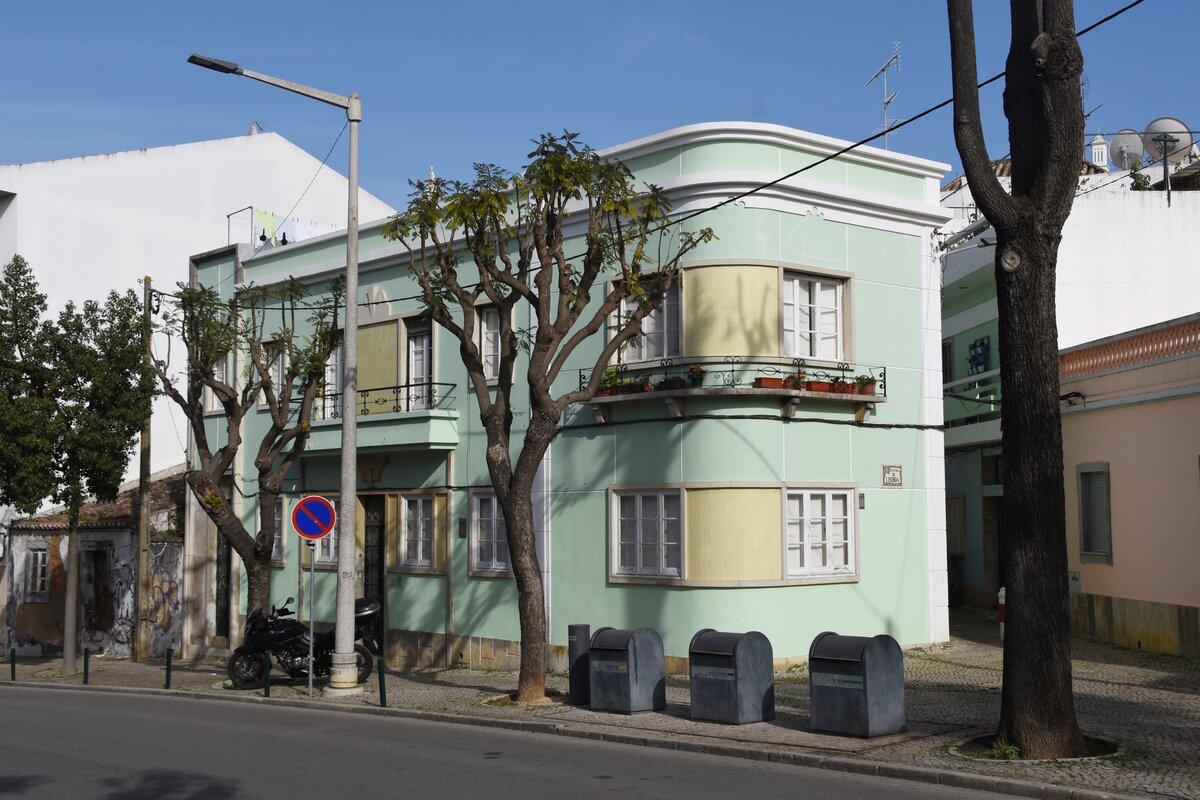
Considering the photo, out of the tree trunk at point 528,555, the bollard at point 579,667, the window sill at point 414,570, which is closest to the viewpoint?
the bollard at point 579,667

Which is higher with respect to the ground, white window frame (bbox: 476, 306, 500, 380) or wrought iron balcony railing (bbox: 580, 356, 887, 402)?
white window frame (bbox: 476, 306, 500, 380)

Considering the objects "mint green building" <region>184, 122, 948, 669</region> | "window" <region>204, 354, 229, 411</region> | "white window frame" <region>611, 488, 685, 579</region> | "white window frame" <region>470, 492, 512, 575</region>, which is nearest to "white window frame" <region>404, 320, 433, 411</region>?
"mint green building" <region>184, 122, 948, 669</region>

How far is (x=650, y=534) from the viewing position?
58.5 ft

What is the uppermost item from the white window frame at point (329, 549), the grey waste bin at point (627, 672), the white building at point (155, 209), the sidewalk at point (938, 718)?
the white building at point (155, 209)

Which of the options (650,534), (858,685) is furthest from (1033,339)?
(650,534)

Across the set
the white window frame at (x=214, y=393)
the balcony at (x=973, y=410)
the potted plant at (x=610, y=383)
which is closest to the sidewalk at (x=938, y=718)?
the potted plant at (x=610, y=383)

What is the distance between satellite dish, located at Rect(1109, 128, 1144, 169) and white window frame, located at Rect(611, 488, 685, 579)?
17.7 m

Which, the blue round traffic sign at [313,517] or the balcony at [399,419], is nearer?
the blue round traffic sign at [313,517]

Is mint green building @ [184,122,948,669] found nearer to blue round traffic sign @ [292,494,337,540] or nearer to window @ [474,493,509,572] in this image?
window @ [474,493,509,572]

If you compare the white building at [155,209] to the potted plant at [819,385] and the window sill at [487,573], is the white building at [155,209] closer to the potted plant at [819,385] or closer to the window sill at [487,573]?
the window sill at [487,573]

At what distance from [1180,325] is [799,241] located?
16.8ft

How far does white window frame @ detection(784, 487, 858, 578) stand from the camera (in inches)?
687

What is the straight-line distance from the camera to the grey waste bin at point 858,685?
11.5m

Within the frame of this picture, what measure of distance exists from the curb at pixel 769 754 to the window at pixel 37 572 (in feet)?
52.8
